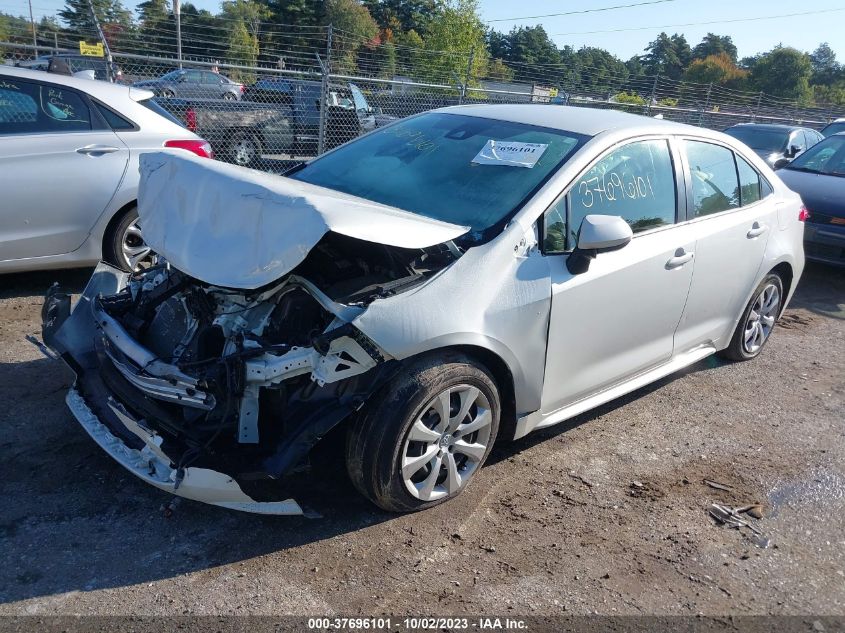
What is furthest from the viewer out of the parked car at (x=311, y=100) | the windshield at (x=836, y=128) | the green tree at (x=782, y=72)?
the green tree at (x=782, y=72)

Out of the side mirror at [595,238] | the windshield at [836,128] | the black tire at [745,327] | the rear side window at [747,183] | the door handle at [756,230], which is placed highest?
the windshield at [836,128]

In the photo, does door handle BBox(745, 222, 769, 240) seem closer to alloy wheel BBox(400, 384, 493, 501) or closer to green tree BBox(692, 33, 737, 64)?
alloy wheel BBox(400, 384, 493, 501)

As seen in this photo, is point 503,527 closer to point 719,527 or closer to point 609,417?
point 719,527

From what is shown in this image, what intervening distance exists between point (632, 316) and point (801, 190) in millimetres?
5623

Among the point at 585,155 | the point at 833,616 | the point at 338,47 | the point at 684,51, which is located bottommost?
the point at 833,616

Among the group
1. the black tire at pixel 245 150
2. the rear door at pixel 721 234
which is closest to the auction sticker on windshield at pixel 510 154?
the rear door at pixel 721 234

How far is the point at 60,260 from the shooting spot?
5.23 metres

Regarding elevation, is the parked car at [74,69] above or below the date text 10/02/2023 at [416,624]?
above

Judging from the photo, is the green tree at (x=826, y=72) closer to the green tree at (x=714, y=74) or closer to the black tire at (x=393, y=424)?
the green tree at (x=714, y=74)

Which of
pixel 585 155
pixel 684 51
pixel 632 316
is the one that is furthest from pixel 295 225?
pixel 684 51

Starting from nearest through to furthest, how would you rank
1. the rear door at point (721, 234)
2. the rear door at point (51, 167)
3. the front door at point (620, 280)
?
the front door at point (620, 280)
the rear door at point (721, 234)
the rear door at point (51, 167)

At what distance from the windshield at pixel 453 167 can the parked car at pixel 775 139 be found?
1019cm

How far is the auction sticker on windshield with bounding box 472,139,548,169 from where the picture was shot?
11.7 ft

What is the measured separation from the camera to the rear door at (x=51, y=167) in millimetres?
4949
